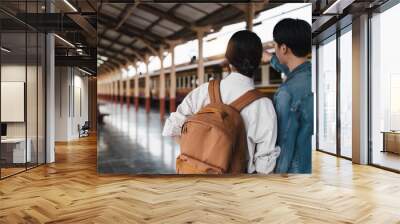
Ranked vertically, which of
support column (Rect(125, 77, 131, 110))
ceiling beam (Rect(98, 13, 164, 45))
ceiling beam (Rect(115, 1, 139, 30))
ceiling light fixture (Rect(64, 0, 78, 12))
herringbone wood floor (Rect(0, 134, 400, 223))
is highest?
ceiling light fixture (Rect(64, 0, 78, 12))

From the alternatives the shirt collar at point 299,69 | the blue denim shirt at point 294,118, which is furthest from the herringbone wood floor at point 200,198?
the shirt collar at point 299,69

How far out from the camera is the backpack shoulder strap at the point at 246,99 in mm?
5000

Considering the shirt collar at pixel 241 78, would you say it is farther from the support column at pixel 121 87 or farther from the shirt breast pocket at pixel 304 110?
the support column at pixel 121 87

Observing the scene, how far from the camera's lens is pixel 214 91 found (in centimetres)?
512

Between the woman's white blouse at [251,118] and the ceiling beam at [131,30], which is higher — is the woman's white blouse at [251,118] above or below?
below

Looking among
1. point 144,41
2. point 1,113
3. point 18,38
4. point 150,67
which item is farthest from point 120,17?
point 1,113

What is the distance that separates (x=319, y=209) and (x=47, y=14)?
18.1ft

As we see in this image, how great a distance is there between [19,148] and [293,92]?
4508 millimetres

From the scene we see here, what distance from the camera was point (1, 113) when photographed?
6.04 metres

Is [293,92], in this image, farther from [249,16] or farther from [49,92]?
[49,92]

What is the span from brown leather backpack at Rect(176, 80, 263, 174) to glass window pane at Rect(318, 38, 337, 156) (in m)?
4.33

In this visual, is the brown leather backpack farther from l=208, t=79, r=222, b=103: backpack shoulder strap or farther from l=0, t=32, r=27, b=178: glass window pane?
l=0, t=32, r=27, b=178: glass window pane

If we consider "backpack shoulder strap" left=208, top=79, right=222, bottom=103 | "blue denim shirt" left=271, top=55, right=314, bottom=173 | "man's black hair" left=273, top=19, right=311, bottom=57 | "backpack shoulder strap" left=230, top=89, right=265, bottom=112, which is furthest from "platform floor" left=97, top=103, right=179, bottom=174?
"man's black hair" left=273, top=19, right=311, bottom=57

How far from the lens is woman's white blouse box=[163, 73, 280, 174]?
5.05 meters
